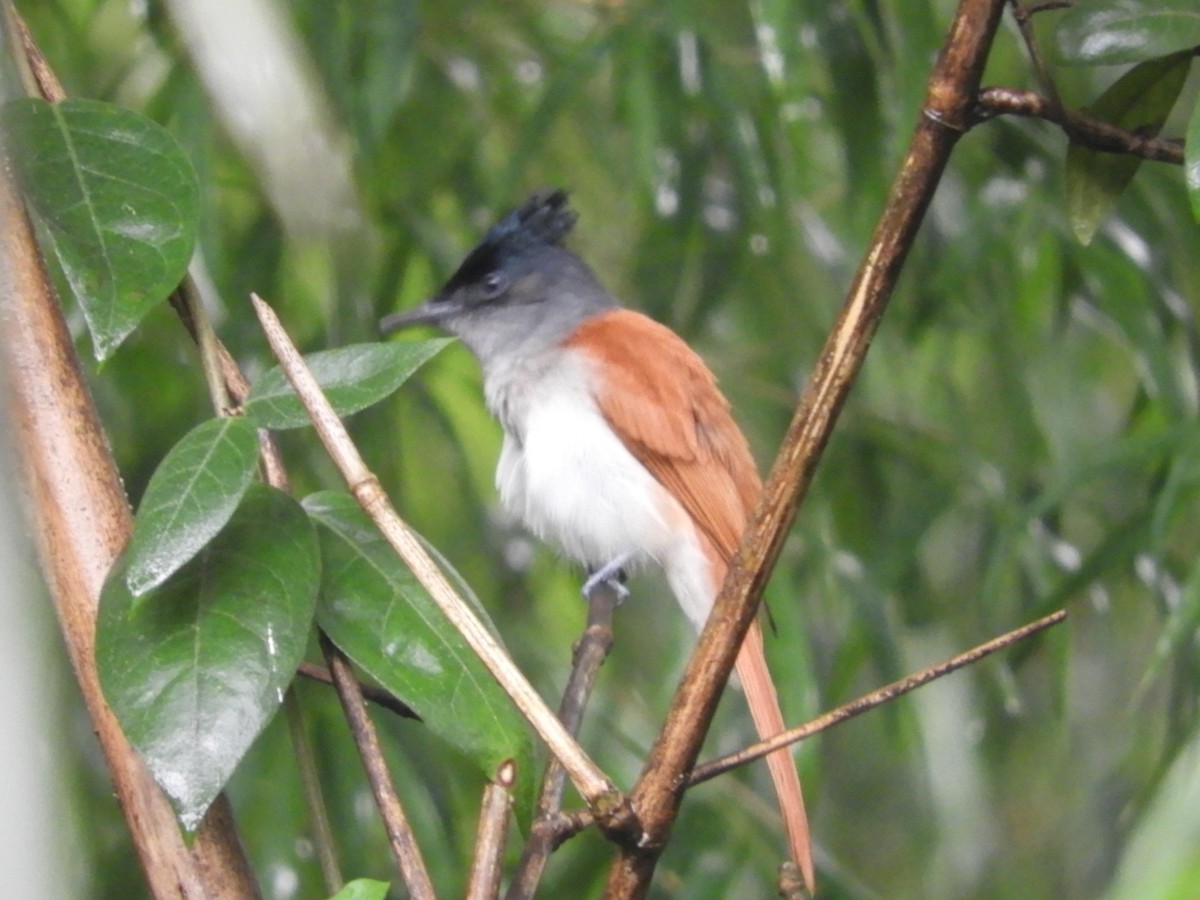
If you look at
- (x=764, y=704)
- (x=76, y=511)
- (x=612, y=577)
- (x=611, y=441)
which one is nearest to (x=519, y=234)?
(x=611, y=441)

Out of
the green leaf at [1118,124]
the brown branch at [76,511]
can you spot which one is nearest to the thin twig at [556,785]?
the brown branch at [76,511]

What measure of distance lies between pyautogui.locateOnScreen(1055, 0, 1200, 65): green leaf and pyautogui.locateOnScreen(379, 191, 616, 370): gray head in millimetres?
1044

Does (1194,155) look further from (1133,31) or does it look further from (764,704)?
(764,704)

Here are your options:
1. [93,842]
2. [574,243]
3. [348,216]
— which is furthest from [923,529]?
[93,842]

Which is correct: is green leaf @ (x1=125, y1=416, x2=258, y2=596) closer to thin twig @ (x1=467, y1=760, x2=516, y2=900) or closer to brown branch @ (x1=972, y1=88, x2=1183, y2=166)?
thin twig @ (x1=467, y1=760, x2=516, y2=900)

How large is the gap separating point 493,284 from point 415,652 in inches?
49.3

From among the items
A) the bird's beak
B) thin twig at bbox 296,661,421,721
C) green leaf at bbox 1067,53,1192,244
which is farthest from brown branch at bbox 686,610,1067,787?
the bird's beak

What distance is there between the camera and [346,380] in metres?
0.85

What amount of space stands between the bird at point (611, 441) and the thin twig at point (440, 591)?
3.47 feet

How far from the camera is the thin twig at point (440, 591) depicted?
71 centimetres

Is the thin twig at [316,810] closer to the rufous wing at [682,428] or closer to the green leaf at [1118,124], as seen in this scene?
the green leaf at [1118,124]

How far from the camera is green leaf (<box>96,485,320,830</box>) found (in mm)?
747

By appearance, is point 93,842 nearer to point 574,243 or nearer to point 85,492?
point 85,492

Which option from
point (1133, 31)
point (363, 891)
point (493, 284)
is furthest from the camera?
point (493, 284)
